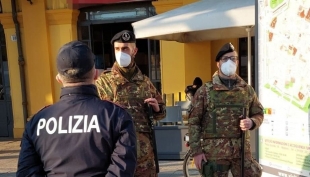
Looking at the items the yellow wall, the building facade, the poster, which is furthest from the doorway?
the poster

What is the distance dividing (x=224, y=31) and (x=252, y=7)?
215cm

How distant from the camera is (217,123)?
116 inches

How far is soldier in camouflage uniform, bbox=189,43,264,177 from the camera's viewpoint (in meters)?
2.94

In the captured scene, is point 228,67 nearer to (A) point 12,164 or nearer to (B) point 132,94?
(B) point 132,94

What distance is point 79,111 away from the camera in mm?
1555

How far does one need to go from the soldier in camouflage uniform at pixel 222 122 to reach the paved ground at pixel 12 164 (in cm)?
224

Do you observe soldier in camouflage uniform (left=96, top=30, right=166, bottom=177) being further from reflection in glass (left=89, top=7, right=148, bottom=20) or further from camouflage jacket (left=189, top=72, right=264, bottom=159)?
reflection in glass (left=89, top=7, right=148, bottom=20)

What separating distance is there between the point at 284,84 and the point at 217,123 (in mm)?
684

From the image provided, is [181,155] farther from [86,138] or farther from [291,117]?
[86,138]

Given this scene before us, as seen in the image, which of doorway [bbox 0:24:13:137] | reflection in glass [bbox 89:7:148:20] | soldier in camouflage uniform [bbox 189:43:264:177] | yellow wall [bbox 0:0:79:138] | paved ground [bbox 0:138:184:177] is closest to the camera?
soldier in camouflage uniform [bbox 189:43:264:177]

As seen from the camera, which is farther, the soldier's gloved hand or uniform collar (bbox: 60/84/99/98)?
the soldier's gloved hand

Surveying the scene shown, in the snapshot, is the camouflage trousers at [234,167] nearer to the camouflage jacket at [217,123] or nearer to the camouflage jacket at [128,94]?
the camouflage jacket at [217,123]

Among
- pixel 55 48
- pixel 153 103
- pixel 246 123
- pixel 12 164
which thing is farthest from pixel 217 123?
pixel 55 48

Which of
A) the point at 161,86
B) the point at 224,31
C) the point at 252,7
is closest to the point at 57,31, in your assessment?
the point at 161,86
